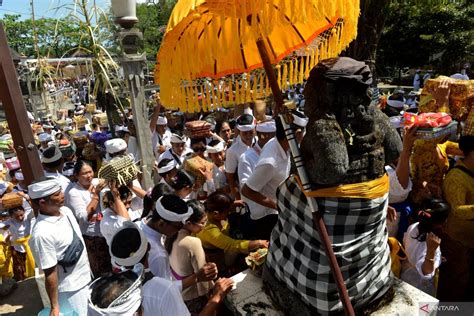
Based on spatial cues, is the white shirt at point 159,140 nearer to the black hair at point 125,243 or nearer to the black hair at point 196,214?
→ the black hair at point 196,214

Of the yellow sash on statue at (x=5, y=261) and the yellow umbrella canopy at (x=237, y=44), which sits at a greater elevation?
the yellow umbrella canopy at (x=237, y=44)

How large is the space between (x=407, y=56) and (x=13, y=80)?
1092 inches

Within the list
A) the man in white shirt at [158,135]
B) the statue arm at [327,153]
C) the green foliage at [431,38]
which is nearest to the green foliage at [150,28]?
the green foliage at [431,38]

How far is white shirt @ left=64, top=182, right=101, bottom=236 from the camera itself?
12.7ft

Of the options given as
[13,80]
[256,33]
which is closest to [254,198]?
[256,33]

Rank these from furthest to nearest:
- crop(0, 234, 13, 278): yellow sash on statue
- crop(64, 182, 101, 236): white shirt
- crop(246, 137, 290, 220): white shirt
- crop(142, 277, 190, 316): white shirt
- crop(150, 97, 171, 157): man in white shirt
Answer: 1. crop(150, 97, 171, 157): man in white shirt
2. crop(0, 234, 13, 278): yellow sash on statue
3. crop(64, 182, 101, 236): white shirt
4. crop(246, 137, 290, 220): white shirt
5. crop(142, 277, 190, 316): white shirt

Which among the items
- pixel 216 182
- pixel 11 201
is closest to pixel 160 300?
pixel 216 182

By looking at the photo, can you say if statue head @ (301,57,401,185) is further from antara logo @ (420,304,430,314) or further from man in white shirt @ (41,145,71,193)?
man in white shirt @ (41,145,71,193)

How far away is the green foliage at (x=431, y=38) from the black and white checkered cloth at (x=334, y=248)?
22.6 meters

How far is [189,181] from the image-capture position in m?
3.76

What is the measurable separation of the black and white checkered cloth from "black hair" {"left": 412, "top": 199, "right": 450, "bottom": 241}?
64cm

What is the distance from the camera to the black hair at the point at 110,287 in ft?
5.98

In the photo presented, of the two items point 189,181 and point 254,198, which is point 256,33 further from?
point 189,181

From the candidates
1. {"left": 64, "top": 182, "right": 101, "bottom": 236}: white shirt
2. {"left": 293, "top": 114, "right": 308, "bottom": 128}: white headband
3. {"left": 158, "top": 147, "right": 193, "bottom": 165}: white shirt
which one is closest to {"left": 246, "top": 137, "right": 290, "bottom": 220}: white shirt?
{"left": 293, "top": 114, "right": 308, "bottom": 128}: white headband
